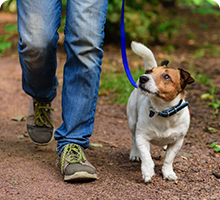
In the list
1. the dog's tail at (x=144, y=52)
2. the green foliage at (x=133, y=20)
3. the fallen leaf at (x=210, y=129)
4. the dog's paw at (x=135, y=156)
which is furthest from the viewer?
the green foliage at (x=133, y=20)

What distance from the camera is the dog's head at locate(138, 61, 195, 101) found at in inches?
92.6

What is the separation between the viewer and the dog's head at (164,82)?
7.72 ft

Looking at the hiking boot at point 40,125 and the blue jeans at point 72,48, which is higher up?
the blue jeans at point 72,48

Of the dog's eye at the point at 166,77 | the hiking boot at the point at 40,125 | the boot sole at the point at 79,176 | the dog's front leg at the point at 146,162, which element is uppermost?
the dog's eye at the point at 166,77

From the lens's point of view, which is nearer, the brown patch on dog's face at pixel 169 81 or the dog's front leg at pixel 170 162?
the brown patch on dog's face at pixel 169 81

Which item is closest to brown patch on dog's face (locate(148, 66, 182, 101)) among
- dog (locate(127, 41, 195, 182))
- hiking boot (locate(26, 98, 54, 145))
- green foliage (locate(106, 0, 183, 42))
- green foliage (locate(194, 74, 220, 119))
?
dog (locate(127, 41, 195, 182))

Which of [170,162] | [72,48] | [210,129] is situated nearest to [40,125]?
[72,48]

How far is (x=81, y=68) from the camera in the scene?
95.9 inches

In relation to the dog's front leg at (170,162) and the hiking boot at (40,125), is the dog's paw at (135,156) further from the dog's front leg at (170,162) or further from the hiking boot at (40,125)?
the hiking boot at (40,125)

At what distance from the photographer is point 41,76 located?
269 cm

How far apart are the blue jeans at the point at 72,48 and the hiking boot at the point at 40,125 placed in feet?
1.78

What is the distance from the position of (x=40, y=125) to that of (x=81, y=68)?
36.7 inches

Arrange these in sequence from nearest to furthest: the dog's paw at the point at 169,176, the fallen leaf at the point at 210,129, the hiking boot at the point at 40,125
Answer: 1. the dog's paw at the point at 169,176
2. the hiking boot at the point at 40,125
3. the fallen leaf at the point at 210,129

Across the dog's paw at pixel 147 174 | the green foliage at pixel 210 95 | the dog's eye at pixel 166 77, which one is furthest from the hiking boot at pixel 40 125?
the green foliage at pixel 210 95
